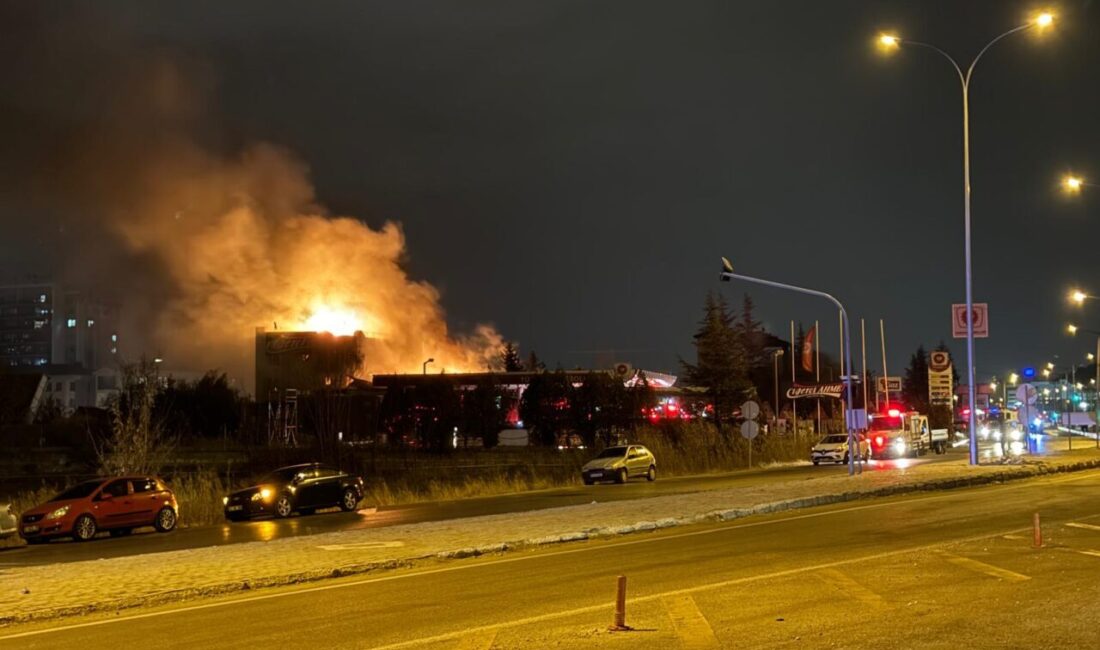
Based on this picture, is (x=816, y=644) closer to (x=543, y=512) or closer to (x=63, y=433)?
(x=543, y=512)

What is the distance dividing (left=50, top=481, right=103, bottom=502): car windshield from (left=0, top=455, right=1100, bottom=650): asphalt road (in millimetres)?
13816

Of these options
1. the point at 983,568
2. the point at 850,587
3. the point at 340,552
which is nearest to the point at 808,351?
the point at 340,552

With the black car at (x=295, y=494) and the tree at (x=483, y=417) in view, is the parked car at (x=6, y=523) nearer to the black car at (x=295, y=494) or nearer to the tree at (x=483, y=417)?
the black car at (x=295, y=494)

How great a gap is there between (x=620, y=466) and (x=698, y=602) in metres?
28.3

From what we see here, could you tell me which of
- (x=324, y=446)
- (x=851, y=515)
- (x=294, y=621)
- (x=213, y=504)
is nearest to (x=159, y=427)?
(x=213, y=504)

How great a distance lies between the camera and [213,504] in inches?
1203

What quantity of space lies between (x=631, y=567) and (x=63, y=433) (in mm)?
74347

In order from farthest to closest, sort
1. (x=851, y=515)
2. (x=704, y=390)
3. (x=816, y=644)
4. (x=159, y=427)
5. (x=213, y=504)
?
1. (x=704, y=390)
2. (x=159, y=427)
3. (x=213, y=504)
4. (x=851, y=515)
5. (x=816, y=644)

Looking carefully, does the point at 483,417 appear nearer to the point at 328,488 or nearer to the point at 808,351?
the point at 808,351

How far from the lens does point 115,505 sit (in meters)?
Answer: 25.5

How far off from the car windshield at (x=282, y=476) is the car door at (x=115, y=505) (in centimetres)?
430

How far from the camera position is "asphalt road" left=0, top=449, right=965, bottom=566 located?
68.2ft

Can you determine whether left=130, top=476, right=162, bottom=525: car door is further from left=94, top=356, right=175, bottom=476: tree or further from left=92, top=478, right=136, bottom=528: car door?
left=94, top=356, right=175, bottom=476: tree

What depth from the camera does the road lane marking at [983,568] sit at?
1173 centimetres
